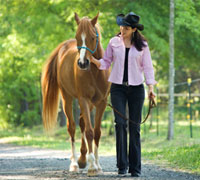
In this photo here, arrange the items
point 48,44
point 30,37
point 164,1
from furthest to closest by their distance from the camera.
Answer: point 30,37
point 48,44
point 164,1

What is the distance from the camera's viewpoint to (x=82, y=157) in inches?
315

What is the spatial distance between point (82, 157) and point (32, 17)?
1414cm

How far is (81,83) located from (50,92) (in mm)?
2057

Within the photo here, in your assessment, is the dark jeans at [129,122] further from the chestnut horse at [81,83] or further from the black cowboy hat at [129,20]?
the black cowboy hat at [129,20]

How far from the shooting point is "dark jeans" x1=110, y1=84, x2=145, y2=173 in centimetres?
648

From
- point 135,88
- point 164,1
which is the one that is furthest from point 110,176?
point 164,1

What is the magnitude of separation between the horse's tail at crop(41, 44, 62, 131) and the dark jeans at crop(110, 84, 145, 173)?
2651 mm

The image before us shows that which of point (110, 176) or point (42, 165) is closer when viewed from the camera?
point (110, 176)

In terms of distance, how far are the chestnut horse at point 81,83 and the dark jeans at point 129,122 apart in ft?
1.66

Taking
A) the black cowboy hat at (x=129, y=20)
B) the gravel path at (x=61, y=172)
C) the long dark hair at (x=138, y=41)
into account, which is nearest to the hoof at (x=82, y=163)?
the gravel path at (x=61, y=172)

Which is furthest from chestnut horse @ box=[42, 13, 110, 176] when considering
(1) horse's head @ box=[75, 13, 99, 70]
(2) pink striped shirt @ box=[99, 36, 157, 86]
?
(2) pink striped shirt @ box=[99, 36, 157, 86]

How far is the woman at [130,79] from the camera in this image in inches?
254

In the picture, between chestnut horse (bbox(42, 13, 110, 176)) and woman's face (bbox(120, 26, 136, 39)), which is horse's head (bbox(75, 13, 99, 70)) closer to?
chestnut horse (bbox(42, 13, 110, 176))

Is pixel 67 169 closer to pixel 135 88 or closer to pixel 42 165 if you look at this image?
pixel 42 165
